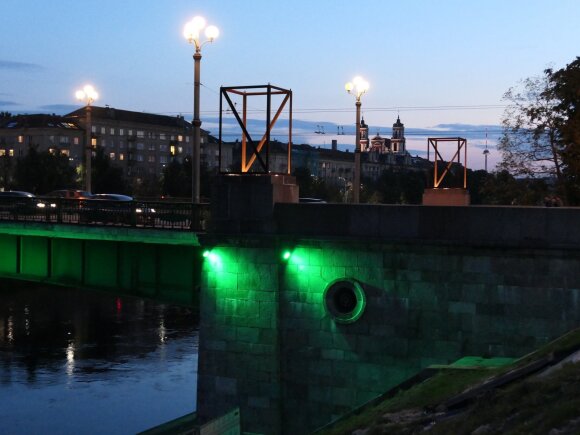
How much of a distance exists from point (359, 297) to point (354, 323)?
0.57 m

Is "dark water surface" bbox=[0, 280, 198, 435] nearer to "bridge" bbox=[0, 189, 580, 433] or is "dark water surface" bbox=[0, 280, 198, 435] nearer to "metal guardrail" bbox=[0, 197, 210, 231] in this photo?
"metal guardrail" bbox=[0, 197, 210, 231]

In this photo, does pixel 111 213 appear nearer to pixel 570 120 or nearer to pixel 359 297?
pixel 359 297

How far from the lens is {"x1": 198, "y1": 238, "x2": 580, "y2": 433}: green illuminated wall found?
16.2 metres

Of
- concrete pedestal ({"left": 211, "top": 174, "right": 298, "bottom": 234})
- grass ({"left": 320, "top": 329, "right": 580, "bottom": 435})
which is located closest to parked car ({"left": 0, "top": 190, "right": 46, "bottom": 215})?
concrete pedestal ({"left": 211, "top": 174, "right": 298, "bottom": 234})

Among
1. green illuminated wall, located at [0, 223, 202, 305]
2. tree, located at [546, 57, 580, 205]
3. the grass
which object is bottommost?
the grass

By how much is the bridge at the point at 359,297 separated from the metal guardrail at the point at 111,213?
2.27 metres

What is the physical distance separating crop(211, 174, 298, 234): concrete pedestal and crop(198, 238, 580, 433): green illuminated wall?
1.30 ft

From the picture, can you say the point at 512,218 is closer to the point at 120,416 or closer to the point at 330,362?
the point at 330,362

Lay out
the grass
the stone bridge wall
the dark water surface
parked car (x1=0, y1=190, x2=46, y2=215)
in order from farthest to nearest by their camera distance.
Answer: the dark water surface < parked car (x1=0, y1=190, x2=46, y2=215) < the stone bridge wall < the grass

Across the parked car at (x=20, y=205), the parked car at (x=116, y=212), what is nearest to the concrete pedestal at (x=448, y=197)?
the parked car at (x=116, y=212)

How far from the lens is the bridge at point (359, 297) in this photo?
16203mm

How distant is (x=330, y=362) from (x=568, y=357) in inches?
261

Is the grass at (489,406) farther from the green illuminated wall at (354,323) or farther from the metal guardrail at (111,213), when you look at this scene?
the metal guardrail at (111,213)

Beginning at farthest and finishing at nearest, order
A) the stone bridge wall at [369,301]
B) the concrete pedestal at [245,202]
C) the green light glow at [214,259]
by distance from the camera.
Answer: the green light glow at [214,259] < the concrete pedestal at [245,202] < the stone bridge wall at [369,301]
